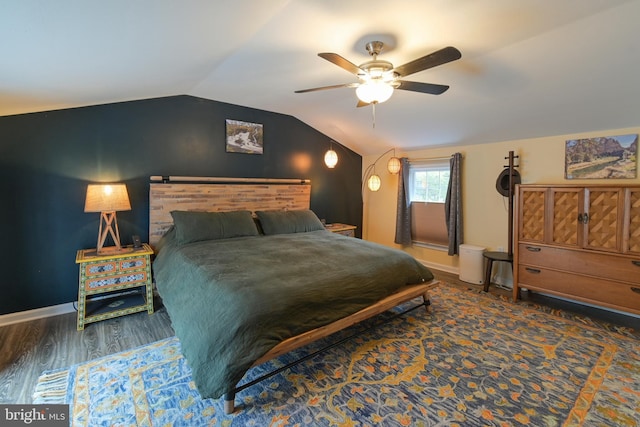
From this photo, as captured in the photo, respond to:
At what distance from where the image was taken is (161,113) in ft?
11.9

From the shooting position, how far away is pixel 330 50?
2.57 metres

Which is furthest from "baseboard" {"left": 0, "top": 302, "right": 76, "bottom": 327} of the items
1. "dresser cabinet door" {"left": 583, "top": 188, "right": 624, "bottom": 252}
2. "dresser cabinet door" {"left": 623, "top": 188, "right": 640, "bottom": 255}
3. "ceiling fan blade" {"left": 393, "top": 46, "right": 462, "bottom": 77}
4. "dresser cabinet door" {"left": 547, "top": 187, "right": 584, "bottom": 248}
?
"dresser cabinet door" {"left": 623, "top": 188, "right": 640, "bottom": 255}

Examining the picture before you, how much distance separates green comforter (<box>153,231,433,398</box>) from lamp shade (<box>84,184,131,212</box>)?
25.7 inches

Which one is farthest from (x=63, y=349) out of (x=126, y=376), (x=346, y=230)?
(x=346, y=230)

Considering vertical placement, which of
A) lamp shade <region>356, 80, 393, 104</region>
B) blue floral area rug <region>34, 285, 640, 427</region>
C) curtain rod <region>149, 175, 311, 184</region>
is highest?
lamp shade <region>356, 80, 393, 104</region>

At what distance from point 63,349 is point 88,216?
1393mm

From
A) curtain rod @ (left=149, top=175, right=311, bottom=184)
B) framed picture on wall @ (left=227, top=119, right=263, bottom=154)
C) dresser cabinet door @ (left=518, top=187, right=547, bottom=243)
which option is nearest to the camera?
dresser cabinet door @ (left=518, top=187, right=547, bottom=243)

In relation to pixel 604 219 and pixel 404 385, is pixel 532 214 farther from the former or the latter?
pixel 404 385

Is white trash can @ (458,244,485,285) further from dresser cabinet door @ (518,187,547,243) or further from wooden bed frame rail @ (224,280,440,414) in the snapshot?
wooden bed frame rail @ (224,280,440,414)

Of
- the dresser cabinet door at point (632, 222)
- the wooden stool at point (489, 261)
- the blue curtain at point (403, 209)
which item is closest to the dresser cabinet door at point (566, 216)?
the dresser cabinet door at point (632, 222)

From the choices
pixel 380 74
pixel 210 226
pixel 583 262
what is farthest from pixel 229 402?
pixel 583 262

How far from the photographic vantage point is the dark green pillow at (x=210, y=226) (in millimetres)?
3320

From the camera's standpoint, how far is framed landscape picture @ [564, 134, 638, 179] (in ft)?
9.93

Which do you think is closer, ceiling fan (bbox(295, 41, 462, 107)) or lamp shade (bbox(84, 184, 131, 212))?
ceiling fan (bbox(295, 41, 462, 107))
